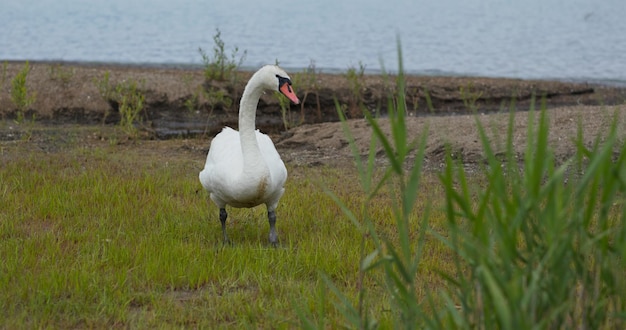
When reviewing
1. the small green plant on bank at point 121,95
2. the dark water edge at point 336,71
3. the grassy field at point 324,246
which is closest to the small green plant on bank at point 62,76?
the small green plant on bank at point 121,95

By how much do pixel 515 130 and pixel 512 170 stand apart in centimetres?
713

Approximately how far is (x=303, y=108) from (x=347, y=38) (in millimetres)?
16908

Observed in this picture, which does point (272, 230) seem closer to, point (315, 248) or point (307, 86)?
point (315, 248)

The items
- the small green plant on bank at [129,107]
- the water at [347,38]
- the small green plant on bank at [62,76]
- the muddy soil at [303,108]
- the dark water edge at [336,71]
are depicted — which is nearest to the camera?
the muddy soil at [303,108]

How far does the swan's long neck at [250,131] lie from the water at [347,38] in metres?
10.8

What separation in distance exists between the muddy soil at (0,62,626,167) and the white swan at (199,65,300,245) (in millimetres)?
3001

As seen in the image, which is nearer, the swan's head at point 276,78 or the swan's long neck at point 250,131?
the swan's long neck at point 250,131

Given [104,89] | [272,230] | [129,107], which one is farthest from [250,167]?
[104,89]

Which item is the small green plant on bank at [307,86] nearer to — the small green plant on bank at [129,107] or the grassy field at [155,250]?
the small green plant on bank at [129,107]

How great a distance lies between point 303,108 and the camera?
1310 centimetres

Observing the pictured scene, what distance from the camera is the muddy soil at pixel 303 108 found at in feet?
33.4

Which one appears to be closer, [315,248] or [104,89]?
[315,248]

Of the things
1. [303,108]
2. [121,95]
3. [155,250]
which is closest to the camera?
[155,250]

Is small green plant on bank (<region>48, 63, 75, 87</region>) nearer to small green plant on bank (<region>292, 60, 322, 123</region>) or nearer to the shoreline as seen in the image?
the shoreline
